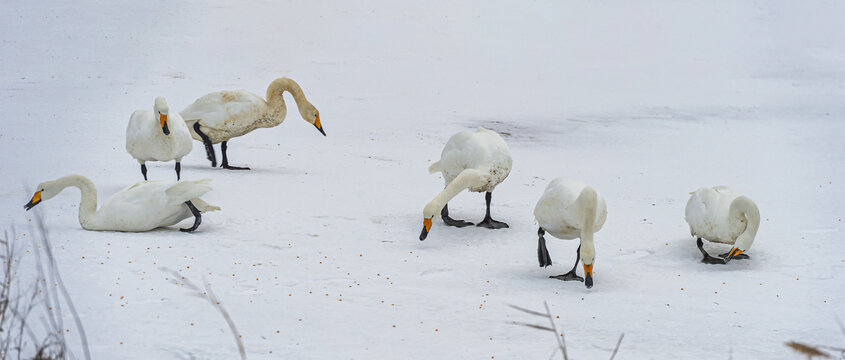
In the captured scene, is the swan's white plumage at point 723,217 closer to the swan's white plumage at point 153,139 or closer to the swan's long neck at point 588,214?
the swan's long neck at point 588,214

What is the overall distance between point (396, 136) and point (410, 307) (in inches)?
321

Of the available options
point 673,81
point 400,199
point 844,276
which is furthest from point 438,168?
point 673,81

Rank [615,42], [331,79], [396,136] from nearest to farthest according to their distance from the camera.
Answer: [396,136] → [331,79] → [615,42]

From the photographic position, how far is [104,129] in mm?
14156

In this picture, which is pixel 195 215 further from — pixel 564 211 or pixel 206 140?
pixel 206 140

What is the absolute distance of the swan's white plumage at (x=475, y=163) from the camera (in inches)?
366

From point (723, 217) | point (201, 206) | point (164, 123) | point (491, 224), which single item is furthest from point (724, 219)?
point (164, 123)

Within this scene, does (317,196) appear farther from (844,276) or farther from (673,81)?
(673,81)

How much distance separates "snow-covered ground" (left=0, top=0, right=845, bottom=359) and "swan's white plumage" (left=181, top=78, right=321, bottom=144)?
571 millimetres

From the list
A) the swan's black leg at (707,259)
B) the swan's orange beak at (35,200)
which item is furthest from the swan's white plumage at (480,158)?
the swan's orange beak at (35,200)

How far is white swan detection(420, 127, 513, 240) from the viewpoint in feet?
30.6

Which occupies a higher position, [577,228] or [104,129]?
[577,228]

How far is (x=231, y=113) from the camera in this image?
39.5 feet

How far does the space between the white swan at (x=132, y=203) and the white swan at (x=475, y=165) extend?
243 centimetres
